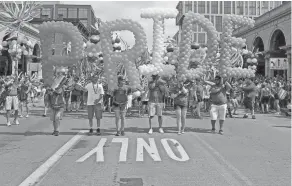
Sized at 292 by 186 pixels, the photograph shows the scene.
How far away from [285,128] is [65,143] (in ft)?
26.3

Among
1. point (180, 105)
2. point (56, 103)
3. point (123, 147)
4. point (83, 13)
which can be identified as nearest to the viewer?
point (123, 147)

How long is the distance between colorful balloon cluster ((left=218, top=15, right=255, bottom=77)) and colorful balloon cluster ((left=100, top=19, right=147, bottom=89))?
9.09 ft

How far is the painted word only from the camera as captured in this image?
7.13 metres

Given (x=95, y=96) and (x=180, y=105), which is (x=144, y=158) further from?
(x=180, y=105)

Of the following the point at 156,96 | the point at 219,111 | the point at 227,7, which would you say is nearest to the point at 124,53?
the point at 156,96

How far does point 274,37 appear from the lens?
41906 millimetres

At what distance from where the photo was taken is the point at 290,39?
3569cm

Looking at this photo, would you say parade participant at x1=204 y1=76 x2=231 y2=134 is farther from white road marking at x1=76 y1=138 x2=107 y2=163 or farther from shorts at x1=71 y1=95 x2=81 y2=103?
shorts at x1=71 y1=95 x2=81 y2=103

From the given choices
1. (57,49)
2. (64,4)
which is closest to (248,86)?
(57,49)

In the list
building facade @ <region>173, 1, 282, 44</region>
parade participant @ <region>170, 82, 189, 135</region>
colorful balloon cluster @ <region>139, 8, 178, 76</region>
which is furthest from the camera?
building facade @ <region>173, 1, 282, 44</region>

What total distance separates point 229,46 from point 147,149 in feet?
21.1

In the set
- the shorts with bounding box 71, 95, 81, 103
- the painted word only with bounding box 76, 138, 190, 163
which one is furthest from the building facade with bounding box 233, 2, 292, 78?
the painted word only with bounding box 76, 138, 190, 163

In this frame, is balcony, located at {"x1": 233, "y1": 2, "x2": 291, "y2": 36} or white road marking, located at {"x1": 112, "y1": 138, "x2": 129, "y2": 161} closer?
white road marking, located at {"x1": 112, "y1": 138, "x2": 129, "y2": 161}

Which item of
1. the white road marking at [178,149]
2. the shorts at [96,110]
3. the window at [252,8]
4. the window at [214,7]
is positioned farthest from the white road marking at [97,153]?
the window at [214,7]
